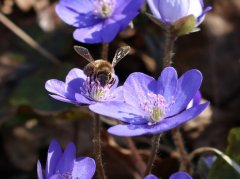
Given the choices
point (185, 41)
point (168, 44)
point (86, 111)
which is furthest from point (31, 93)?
point (168, 44)

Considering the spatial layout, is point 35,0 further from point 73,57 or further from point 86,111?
point 86,111

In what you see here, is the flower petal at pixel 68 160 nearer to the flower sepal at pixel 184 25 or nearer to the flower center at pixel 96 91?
the flower center at pixel 96 91

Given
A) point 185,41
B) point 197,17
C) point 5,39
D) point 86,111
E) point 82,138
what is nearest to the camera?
point 197,17

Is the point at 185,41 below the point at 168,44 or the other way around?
below

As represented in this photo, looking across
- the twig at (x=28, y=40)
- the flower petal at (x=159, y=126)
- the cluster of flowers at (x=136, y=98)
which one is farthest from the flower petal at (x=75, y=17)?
the twig at (x=28, y=40)

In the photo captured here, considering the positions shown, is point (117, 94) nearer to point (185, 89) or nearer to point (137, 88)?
point (137, 88)

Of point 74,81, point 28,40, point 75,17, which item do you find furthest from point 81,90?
point 28,40
